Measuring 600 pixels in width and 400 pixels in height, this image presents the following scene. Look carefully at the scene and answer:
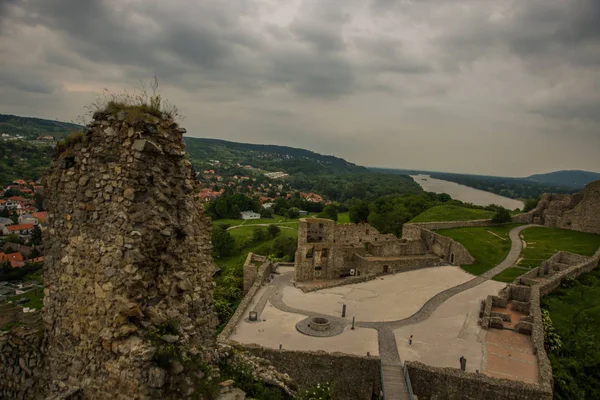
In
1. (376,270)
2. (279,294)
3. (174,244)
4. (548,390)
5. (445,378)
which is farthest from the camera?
(376,270)

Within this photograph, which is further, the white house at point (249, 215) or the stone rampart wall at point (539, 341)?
the white house at point (249, 215)

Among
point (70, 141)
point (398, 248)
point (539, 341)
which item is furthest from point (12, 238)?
point (539, 341)

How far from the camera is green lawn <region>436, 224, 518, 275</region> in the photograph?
1122 inches

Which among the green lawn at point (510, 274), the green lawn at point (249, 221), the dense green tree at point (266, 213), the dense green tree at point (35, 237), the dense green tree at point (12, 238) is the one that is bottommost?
the dense green tree at point (12, 238)

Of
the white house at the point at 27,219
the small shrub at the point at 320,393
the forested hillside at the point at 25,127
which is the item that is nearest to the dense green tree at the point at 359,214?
the small shrub at the point at 320,393

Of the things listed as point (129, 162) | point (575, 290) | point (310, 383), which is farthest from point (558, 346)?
point (129, 162)

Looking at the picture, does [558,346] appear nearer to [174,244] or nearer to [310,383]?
[310,383]

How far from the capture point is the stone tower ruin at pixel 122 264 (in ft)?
16.2

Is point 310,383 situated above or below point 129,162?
below

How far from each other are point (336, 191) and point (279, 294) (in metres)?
117

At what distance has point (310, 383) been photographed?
14414mm

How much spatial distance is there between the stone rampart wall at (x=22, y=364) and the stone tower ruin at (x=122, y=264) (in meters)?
0.27

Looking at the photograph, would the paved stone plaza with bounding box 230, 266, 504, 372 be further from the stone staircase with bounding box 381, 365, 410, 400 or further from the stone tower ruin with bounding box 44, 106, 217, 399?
the stone tower ruin with bounding box 44, 106, 217, 399

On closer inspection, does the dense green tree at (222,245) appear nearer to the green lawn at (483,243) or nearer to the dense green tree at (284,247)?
the dense green tree at (284,247)
